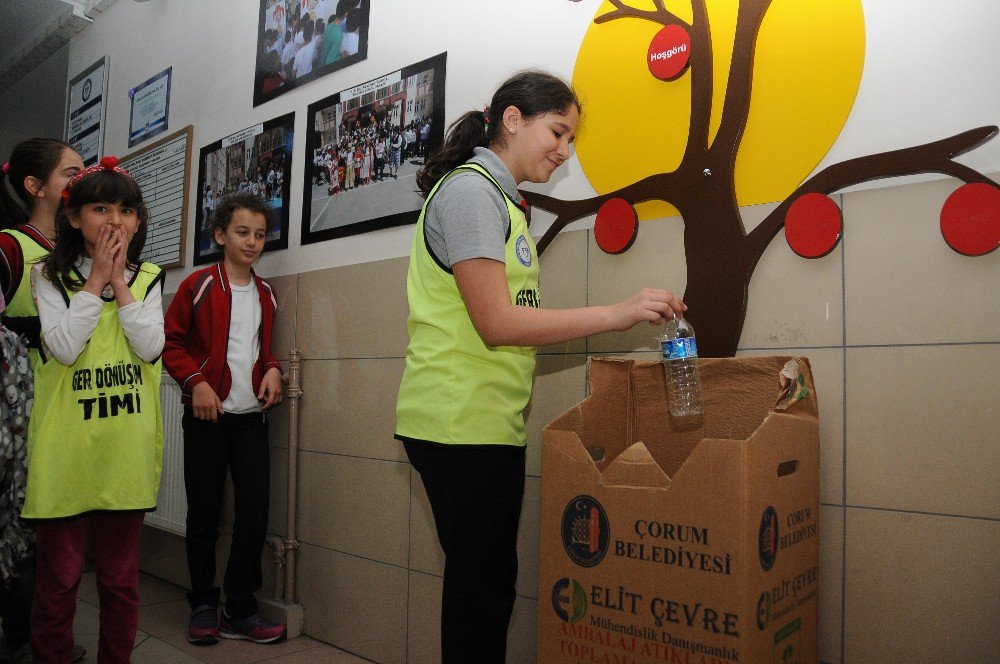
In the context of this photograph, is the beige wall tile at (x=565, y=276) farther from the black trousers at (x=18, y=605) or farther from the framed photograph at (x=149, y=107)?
the framed photograph at (x=149, y=107)

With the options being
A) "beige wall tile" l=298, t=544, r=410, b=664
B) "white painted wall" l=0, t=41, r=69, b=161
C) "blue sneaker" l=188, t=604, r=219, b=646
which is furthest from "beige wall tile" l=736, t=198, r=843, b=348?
"white painted wall" l=0, t=41, r=69, b=161

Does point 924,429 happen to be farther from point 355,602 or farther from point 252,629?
point 252,629

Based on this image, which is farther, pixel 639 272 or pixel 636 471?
pixel 639 272

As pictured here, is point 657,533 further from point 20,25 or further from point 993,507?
point 20,25

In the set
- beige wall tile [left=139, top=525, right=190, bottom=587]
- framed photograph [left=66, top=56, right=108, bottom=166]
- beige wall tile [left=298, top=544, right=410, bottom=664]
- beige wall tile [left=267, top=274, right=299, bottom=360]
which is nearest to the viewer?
beige wall tile [left=298, top=544, right=410, bottom=664]

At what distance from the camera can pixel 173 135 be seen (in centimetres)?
320

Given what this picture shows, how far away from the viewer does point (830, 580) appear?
53.9 inches

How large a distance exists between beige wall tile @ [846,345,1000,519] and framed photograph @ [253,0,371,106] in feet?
6.05

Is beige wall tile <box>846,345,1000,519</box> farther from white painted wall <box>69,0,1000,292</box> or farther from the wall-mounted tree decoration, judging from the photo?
white painted wall <box>69,0,1000,292</box>

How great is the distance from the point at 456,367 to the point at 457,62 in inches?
46.1

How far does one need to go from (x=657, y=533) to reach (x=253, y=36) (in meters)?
2.56

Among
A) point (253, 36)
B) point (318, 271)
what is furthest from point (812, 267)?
point (253, 36)

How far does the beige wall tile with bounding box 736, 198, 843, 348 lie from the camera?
1398mm

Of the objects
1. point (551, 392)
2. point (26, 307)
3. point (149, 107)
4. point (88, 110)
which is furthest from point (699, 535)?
point (88, 110)
